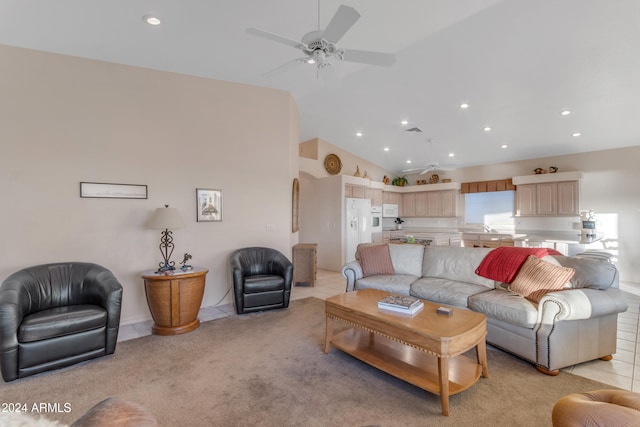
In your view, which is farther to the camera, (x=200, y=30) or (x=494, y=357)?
(x=200, y=30)

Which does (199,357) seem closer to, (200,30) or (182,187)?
(182,187)

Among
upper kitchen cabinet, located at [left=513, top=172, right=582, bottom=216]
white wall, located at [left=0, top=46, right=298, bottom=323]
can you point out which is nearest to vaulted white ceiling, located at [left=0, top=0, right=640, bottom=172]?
white wall, located at [left=0, top=46, right=298, bottom=323]

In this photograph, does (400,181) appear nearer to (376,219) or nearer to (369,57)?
(376,219)

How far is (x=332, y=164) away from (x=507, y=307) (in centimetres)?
532

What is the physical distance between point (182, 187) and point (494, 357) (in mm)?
4151

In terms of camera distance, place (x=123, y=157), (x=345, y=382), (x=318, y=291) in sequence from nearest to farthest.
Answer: (x=345, y=382) < (x=123, y=157) < (x=318, y=291)

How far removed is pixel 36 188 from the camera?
10.3 feet

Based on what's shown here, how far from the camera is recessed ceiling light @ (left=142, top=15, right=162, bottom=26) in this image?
110 inches

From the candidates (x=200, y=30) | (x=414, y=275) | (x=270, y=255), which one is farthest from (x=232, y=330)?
(x=200, y=30)

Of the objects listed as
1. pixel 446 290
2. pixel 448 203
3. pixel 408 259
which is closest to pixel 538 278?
pixel 446 290

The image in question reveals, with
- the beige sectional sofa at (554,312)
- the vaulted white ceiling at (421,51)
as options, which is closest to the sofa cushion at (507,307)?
the beige sectional sofa at (554,312)

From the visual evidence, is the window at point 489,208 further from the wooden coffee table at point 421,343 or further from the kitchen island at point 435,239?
the wooden coffee table at point 421,343

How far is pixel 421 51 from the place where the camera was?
3670 millimetres

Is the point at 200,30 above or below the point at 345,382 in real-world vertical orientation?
above
